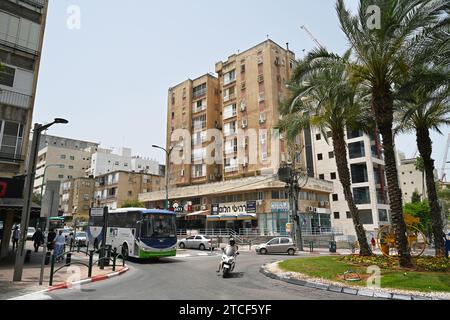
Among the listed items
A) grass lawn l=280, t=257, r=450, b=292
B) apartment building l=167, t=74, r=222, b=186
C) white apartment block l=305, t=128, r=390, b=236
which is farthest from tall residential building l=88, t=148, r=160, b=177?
grass lawn l=280, t=257, r=450, b=292

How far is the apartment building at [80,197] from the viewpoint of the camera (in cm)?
7756

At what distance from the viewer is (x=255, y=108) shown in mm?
51375

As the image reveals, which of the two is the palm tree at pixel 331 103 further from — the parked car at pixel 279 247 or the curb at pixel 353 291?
the parked car at pixel 279 247

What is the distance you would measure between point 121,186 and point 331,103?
192 feet

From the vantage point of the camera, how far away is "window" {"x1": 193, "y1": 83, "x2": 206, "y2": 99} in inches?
2402

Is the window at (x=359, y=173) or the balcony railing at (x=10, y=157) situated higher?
the window at (x=359, y=173)

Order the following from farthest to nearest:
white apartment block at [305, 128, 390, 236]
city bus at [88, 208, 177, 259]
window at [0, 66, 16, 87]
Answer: white apartment block at [305, 128, 390, 236]
city bus at [88, 208, 177, 259]
window at [0, 66, 16, 87]

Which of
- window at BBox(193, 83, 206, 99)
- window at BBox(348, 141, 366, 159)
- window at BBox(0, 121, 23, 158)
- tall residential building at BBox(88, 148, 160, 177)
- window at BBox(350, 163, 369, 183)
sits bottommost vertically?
window at BBox(0, 121, 23, 158)

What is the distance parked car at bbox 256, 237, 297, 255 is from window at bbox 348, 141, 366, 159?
1375 inches

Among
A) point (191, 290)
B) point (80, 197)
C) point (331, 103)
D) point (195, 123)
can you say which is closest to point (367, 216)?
point (195, 123)

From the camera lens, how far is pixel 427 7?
12.9 m

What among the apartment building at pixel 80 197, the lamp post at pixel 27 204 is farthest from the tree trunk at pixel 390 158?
the apartment building at pixel 80 197

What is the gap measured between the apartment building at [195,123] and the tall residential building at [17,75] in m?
38.6

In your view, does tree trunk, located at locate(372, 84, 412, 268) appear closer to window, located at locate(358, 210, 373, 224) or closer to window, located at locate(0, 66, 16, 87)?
window, located at locate(0, 66, 16, 87)
